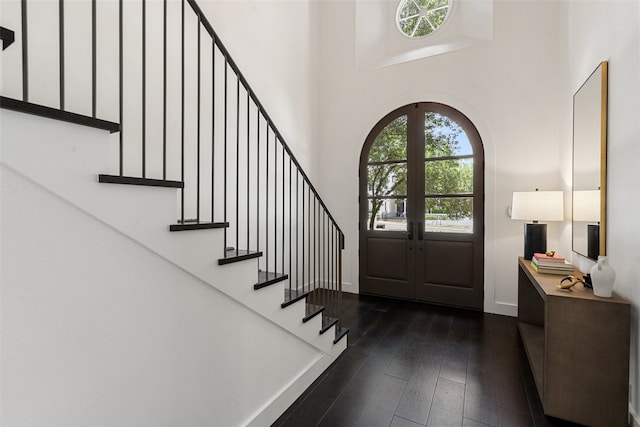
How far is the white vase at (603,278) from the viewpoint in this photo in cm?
173

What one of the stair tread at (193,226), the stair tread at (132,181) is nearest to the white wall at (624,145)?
the stair tread at (193,226)

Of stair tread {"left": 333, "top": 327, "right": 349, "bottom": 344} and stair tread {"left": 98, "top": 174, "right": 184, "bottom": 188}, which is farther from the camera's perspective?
stair tread {"left": 333, "top": 327, "right": 349, "bottom": 344}

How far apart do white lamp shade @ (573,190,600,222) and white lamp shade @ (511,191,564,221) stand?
157mm

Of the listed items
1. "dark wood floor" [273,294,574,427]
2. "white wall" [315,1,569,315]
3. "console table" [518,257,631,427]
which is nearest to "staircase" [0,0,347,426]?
"dark wood floor" [273,294,574,427]

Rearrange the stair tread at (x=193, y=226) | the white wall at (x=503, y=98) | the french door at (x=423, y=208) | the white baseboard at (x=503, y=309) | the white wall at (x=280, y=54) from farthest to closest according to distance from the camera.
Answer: the french door at (x=423, y=208) → the white baseboard at (x=503, y=309) → the white wall at (x=503, y=98) → the white wall at (x=280, y=54) → the stair tread at (x=193, y=226)

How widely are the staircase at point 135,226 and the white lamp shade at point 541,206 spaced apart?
6.79ft

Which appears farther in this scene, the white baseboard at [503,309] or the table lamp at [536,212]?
the white baseboard at [503,309]

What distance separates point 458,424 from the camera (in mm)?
1777

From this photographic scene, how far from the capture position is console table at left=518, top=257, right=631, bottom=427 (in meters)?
1.67

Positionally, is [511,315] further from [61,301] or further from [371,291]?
[61,301]

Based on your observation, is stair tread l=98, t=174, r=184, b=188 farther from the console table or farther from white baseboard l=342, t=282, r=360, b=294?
white baseboard l=342, t=282, r=360, b=294

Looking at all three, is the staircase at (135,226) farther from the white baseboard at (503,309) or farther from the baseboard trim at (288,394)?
the white baseboard at (503,309)

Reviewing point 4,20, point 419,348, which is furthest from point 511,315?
point 4,20

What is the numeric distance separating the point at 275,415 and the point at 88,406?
3.60 ft
